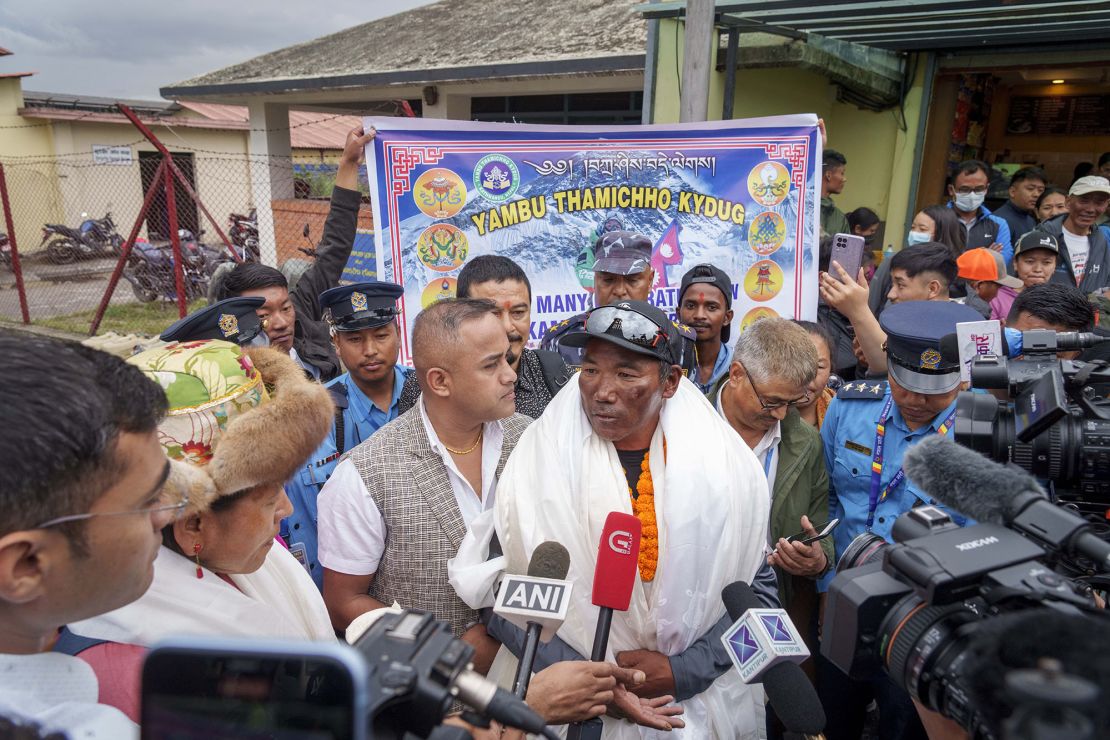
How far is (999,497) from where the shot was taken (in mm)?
1257

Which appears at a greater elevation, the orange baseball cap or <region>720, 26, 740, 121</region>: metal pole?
<region>720, 26, 740, 121</region>: metal pole

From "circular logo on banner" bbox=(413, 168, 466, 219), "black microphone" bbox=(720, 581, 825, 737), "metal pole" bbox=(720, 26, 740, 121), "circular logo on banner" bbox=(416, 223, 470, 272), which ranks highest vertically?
"metal pole" bbox=(720, 26, 740, 121)

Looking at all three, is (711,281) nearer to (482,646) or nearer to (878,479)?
(878,479)

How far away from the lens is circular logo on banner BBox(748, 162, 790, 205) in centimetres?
432

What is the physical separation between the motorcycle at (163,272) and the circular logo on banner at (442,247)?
8.98m

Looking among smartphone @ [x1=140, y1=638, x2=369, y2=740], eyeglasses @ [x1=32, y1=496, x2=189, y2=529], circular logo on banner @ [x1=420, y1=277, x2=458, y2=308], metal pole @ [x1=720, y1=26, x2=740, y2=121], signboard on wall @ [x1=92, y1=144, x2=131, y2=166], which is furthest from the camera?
signboard on wall @ [x1=92, y1=144, x2=131, y2=166]

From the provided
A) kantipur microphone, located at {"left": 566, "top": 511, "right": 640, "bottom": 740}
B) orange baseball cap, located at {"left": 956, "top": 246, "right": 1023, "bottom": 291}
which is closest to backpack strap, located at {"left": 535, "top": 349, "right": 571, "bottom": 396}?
kantipur microphone, located at {"left": 566, "top": 511, "right": 640, "bottom": 740}

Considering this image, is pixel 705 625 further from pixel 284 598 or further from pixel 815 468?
pixel 284 598

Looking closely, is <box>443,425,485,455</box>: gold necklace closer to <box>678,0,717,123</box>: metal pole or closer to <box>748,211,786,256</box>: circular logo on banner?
<box>748,211,786,256</box>: circular logo on banner

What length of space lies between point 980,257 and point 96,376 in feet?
16.1

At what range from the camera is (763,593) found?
218cm

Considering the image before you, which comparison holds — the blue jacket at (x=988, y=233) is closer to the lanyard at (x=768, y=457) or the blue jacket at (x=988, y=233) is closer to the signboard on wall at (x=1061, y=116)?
the signboard on wall at (x=1061, y=116)

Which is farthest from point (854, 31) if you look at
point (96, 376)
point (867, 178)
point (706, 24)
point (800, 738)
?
point (96, 376)

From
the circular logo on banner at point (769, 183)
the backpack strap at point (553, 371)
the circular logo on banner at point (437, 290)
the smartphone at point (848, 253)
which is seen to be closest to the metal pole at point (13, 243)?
the circular logo on banner at point (437, 290)
